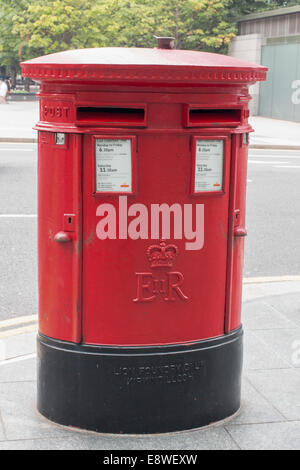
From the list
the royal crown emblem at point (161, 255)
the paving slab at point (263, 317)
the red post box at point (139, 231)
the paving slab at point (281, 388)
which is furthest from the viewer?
the paving slab at point (263, 317)

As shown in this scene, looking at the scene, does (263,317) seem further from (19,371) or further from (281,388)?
(19,371)

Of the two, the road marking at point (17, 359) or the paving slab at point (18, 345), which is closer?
the road marking at point (17, 359)

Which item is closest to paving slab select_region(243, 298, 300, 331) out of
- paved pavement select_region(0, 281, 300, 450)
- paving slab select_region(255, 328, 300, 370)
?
paved pavement select_region(0, 281, 300, 450)

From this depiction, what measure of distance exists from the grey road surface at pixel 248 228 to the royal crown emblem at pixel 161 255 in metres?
2.46

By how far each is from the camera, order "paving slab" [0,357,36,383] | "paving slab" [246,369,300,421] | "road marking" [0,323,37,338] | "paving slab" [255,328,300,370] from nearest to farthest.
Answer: "paving slab" [246,369,300,421] < "paving slab" [0,357,36,383] < "paving slab" [255,328,300,370] < "road marking" [0,323,37,338]

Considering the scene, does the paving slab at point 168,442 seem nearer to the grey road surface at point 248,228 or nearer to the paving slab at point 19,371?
the paving slab at point 19,371

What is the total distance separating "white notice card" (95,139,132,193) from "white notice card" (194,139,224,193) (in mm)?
319

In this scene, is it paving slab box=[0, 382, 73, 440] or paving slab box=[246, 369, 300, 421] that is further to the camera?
paving slab box=[246, 369, 300, 421]

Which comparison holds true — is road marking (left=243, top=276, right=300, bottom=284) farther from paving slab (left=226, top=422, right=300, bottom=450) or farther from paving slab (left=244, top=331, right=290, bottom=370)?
paving slab (left=226, top=422, right=300, bottom=450)

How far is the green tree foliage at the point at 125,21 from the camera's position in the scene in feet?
107

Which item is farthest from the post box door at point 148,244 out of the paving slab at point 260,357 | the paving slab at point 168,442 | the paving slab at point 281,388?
the paving slab at point 260,357

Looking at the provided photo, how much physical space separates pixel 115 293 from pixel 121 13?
32518 mm

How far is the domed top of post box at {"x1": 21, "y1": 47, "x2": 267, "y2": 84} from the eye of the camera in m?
2.90

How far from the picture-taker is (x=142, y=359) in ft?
10.4
